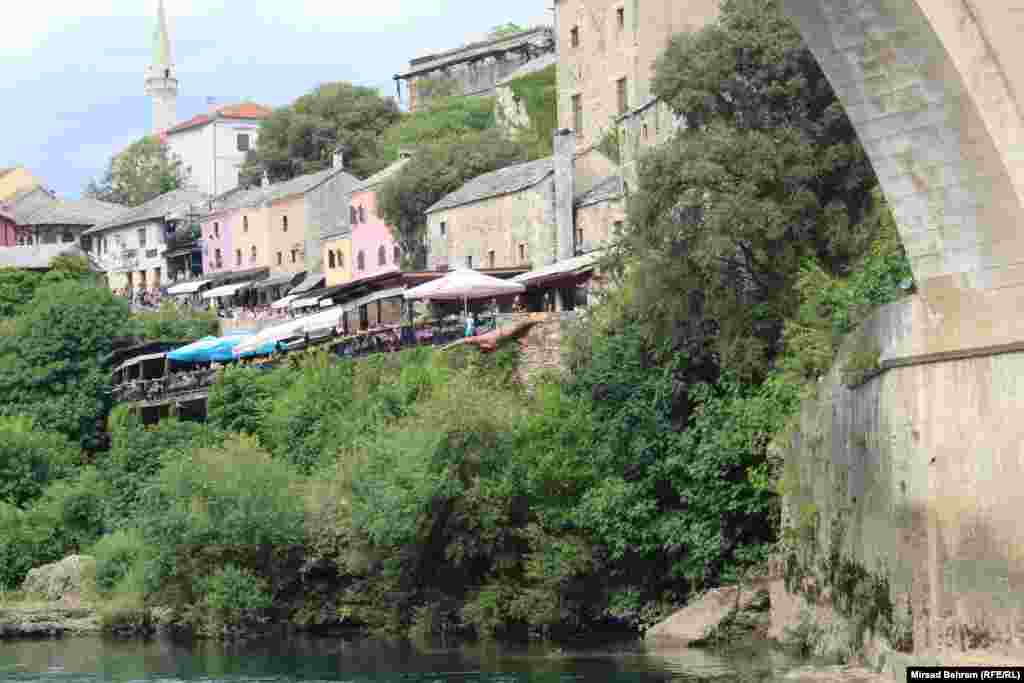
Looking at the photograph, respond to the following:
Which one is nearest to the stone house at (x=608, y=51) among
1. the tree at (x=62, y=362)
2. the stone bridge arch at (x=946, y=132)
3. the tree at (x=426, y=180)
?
the tree at (x=426, y=180)

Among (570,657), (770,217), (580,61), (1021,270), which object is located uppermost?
(580,61)

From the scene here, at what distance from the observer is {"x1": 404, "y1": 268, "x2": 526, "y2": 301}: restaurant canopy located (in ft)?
157

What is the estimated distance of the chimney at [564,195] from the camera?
54.2 m

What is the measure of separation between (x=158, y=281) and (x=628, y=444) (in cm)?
6205

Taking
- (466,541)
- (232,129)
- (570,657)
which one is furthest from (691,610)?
(232,129)

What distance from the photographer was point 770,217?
32312mm

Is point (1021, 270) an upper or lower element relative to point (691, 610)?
upper

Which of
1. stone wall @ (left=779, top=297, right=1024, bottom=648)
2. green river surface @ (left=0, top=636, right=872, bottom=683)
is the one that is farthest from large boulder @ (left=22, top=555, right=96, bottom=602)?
stone wall @ (left=779, top=297, right=1024, bottom=648)

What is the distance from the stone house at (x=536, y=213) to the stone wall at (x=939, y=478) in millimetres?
28314

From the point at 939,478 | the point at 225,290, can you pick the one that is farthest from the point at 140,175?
the point at 939,478

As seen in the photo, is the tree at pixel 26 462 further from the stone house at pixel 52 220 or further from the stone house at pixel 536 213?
the stone house at pixel 52 220

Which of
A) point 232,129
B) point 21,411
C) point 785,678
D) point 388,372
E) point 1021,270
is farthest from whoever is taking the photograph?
point 232,129

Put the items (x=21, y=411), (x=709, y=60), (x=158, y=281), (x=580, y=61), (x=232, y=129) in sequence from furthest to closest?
(x=232, y=129)
(x=158, y=281)
(x=580, y=61)
(x=21, y=411)
(x=709, y=60)

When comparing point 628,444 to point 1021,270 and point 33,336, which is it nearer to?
point 1021,270
